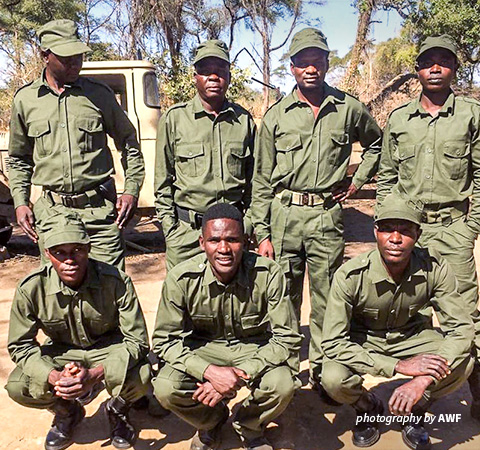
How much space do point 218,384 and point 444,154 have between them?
5.63 feet

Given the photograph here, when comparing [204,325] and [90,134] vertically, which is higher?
[90,134]

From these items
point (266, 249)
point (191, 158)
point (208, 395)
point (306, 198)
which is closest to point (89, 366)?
point (208, 395)

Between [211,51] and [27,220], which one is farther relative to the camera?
[27,220]

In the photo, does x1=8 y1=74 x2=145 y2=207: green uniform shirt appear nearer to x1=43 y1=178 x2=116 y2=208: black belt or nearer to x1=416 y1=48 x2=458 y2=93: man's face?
x1=43 y1=178 x2=116 y2=208: black belt

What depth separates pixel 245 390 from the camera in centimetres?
328

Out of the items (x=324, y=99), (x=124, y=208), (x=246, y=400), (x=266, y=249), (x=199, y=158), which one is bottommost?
(x=246, y=400)

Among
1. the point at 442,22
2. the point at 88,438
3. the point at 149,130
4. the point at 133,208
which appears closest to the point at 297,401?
the point at 88,438

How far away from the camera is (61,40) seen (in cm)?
303

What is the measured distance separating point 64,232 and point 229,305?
840 millimetres

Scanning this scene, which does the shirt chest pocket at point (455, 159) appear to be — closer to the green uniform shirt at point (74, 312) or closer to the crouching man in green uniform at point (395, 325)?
the crouching man in green uniform at point (395, 325)

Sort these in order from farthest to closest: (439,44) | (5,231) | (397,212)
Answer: (5,231), (439,44), (397,212)

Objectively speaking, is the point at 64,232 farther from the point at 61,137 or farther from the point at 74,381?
the point at 61,137

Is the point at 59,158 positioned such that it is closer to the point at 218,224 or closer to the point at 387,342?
the point at 218,224

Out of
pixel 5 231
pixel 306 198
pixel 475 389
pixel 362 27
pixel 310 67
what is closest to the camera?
pixel 475 389
